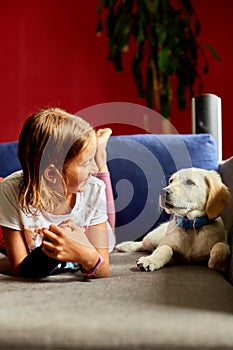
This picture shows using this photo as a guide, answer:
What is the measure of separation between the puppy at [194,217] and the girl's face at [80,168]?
0.73 feet

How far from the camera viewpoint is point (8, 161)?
6.19 ft

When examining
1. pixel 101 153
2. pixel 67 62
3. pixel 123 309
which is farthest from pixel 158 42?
pixel 123 309

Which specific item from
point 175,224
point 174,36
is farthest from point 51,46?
point 175,224

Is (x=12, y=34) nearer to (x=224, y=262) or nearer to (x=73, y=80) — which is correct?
(x=73, y=80)

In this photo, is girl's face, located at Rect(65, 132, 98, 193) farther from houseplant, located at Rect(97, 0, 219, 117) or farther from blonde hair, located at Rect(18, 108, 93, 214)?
houseplant, located at Rect(97, 0, 219, 117)

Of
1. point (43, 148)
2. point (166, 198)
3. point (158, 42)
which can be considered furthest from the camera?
point (158, 42)

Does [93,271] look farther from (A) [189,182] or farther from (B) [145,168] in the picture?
(B) [145,168]

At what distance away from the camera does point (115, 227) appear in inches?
70.6

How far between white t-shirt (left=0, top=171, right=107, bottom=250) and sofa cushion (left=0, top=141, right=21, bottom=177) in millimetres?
432

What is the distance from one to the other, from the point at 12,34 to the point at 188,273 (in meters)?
2.50

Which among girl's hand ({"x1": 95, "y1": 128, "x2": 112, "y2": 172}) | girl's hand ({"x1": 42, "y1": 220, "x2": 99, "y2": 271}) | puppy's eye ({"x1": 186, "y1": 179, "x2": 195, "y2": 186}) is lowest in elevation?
girl's hand ({"x1": 42, "y1": 220, "x2": 99, "y2": 271})

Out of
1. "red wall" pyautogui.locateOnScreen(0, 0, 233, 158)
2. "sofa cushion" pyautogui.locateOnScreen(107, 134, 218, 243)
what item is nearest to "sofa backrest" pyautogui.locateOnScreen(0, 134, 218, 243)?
"sofa cushion" pyautogui.locateOnScreen(107, 134, 218, 243)

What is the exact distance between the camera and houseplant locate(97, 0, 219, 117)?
2.86m

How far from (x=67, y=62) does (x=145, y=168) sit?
1.76 metres
